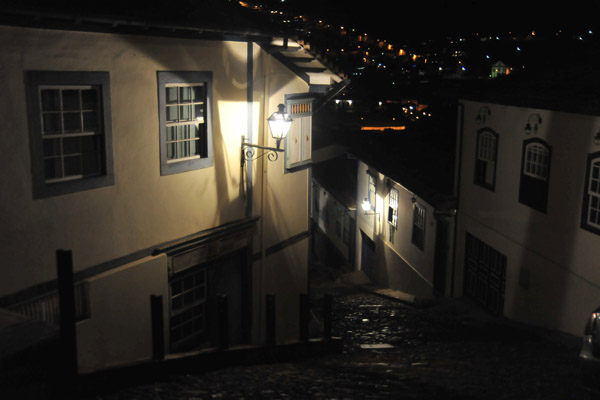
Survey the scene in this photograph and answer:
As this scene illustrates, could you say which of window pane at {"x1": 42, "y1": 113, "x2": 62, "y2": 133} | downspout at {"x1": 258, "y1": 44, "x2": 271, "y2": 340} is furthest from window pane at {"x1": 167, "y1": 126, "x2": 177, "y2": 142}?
downspout at {"x1": 258, "y1": 44, "x2": 271, "y2": 340}

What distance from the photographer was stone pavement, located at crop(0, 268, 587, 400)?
295 inches

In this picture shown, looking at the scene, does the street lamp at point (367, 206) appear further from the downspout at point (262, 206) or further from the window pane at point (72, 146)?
the window pane at point (72, 146)

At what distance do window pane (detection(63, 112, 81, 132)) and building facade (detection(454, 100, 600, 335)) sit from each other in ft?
31.7

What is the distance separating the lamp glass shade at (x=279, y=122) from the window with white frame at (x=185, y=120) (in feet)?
4.50

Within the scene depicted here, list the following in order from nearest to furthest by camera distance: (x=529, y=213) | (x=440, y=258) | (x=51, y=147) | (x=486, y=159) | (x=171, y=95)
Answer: (x=51, y=147)
(x=171, y=95)
(x=529, y=213)
(x=486, y=159)
(x=440, y=258)

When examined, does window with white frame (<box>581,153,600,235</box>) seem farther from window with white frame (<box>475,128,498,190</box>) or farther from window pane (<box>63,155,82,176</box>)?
window pane (<box>63,155,82,176</box>)

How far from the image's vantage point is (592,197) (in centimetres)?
1252

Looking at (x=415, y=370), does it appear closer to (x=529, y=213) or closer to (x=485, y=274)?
(x=529, y=213)

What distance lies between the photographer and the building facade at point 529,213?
1284cm

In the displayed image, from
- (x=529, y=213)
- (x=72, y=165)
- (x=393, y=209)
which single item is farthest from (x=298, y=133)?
(x=393, y=209)

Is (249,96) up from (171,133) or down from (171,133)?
up

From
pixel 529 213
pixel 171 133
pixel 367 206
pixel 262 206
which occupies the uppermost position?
pixel 171 133

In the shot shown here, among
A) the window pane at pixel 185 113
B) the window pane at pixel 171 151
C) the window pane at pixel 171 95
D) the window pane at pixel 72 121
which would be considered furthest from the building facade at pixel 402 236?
the window pane at pixel 72 121

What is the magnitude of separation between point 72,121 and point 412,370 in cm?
640
